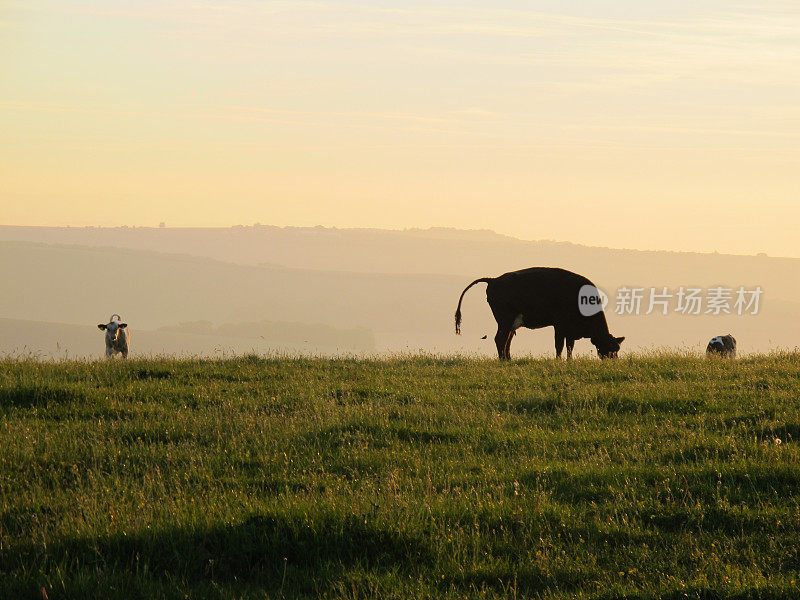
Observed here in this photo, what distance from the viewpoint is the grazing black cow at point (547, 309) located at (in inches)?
843

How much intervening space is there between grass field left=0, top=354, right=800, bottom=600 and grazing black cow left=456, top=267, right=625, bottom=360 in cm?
835

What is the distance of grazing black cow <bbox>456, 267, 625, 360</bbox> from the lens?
2141 cm

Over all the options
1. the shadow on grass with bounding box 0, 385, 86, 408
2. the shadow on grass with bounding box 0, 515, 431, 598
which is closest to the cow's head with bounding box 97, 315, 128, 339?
the shadow on grass with bounding box 0, 385, 86, 408

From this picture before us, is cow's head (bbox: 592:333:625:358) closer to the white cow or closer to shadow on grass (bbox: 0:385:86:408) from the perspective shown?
the white cow

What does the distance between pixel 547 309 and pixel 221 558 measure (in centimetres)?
1646

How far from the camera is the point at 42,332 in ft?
441

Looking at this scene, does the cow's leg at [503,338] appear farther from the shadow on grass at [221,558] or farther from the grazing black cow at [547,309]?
the shadow on grass at [221,558]

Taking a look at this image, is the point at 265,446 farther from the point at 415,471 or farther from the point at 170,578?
the point at 170,578

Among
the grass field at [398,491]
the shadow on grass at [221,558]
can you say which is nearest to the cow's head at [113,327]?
the grass field at [398,491]

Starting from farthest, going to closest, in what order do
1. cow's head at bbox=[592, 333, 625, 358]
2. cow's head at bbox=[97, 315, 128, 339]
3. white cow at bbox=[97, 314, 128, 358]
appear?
cow's head at bbox=[97, 315, 128, 339]
white cow at bbox=[97, 314, 128, 358]
cow's head at bbox=[592, 333, 625, 358]

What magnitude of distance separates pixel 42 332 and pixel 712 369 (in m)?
137

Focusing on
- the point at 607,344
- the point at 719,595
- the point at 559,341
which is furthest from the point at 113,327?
the point at 719,595

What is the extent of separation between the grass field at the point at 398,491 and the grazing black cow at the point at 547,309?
8346mm

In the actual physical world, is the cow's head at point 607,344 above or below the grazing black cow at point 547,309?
below
